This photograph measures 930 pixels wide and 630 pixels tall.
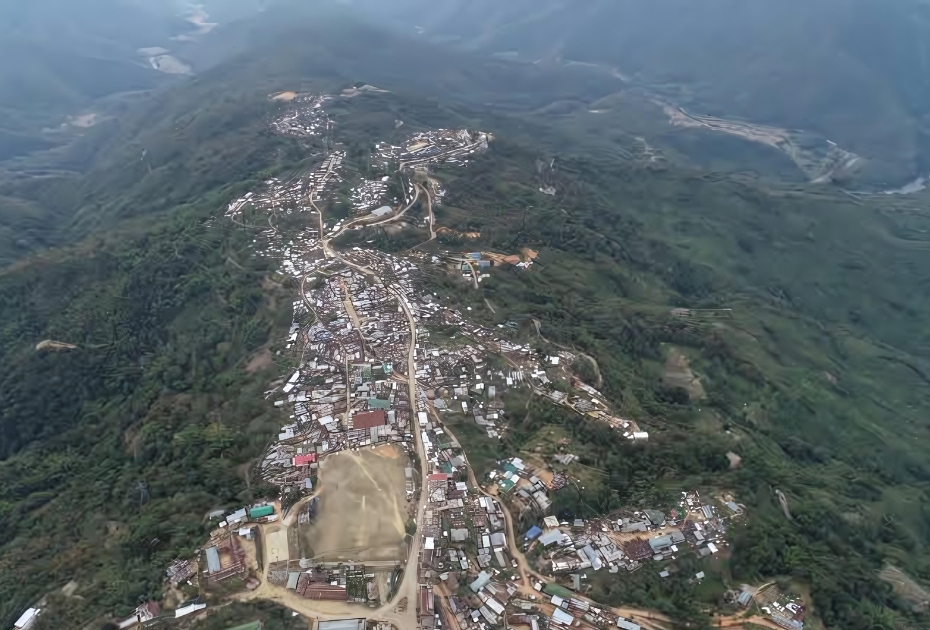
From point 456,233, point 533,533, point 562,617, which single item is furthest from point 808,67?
point 562,617

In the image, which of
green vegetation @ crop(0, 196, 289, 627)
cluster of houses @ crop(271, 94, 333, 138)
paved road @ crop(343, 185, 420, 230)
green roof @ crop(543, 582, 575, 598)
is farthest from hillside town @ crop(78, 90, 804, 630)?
cluster of houses @ crop(271, 94, 333, 138)

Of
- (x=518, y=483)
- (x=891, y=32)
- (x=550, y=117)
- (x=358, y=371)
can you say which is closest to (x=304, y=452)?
(x=358, y=371)

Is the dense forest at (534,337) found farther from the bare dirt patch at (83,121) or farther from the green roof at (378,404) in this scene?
the bare dirt patch at (83,121)

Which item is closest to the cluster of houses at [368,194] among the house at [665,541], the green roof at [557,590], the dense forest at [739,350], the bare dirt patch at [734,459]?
the dense forest at [739,350]

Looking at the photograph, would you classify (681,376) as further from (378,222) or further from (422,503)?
(378,222)

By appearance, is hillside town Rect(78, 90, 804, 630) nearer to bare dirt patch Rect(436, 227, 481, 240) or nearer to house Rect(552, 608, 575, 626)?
house Rect(552, 608, 575, 626)

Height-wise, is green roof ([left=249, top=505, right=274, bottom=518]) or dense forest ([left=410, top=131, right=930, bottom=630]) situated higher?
green roof ([left=249, top=505, right=274, bottom=518])
